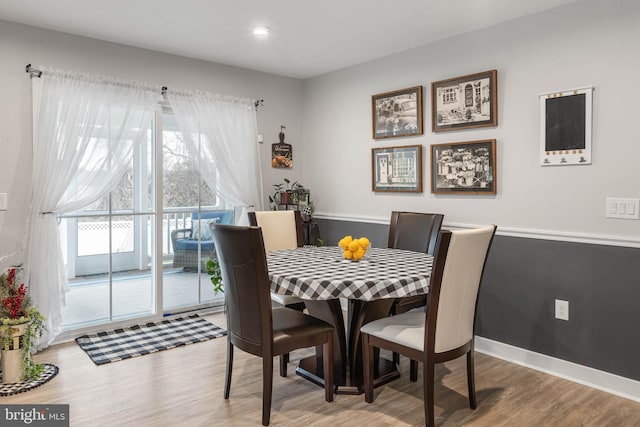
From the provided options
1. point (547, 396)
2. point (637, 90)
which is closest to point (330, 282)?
point (547, 396)

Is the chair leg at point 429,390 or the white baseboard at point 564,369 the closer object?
the chair leg at point 429,390

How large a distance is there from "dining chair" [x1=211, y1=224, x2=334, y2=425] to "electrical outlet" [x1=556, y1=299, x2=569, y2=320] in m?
1.59

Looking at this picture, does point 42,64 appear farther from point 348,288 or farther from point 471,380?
point 471,380

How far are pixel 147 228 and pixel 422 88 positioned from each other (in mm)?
2680

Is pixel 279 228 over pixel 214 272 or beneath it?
over

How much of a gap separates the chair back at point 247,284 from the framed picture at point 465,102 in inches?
81.4

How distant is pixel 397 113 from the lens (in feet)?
13.3

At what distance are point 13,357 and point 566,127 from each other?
3.75 meters

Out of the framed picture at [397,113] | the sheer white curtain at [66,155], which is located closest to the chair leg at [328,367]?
the framed picture at [397,113]

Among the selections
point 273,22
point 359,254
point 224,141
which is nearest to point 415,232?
point 359,254

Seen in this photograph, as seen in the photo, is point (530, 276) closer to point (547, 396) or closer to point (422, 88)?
point (547, 396)

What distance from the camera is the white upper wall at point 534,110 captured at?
274 cm

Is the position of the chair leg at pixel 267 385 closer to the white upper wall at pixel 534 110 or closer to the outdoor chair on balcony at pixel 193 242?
the white upper wall at pixel 534 110

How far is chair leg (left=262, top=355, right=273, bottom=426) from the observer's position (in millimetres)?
2312
